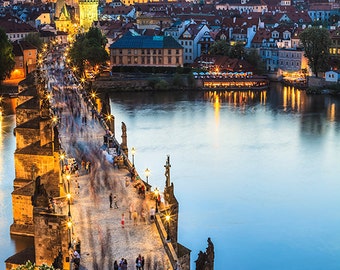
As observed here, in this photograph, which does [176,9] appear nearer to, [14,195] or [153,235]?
[14,195]

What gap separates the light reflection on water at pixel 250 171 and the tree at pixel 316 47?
6.46m

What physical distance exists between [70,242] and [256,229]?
372 inches

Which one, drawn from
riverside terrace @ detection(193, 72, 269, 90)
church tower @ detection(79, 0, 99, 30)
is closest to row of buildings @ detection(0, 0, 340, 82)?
riverside terrace @ detection(193, 72, 269, 90)

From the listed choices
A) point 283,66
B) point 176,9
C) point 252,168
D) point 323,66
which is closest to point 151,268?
point 252,168

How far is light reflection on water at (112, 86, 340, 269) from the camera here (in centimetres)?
2042

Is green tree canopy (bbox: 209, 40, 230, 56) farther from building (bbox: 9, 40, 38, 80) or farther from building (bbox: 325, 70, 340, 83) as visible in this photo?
building (bbox: 9, 40, 38, 80)

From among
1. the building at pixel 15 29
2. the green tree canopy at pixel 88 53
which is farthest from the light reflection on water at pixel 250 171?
the building at pixel 15 29

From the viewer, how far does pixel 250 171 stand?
1111 inches

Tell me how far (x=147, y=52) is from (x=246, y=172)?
32.6 meters

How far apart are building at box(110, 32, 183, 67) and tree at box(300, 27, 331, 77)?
35.8ft

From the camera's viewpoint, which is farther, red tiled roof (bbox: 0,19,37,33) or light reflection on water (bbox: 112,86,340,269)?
red tiled roof (bbox: 0,19,37,33)

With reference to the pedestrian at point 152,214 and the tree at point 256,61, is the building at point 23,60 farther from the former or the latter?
the pedestrian at point 152,214

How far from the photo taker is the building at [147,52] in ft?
193

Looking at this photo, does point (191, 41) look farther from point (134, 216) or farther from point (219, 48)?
point (134, 216)
